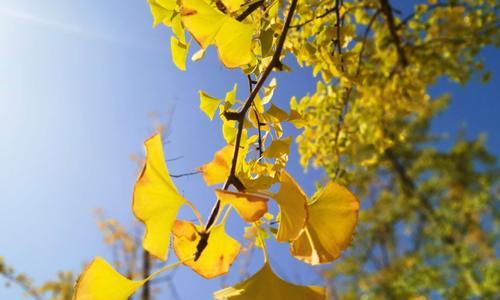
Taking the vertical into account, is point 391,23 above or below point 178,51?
above

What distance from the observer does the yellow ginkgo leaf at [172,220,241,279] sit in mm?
401

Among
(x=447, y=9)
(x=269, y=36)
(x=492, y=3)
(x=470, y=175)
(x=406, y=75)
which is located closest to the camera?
(x=269, y=36)

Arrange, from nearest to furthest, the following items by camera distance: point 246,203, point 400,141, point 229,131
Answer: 1. point 246,203
2. point 229,131
3. point 400,141

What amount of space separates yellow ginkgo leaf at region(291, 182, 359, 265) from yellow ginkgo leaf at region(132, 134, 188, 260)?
0.12 meters

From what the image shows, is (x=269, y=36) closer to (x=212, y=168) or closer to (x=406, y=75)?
(x=212, y=168)

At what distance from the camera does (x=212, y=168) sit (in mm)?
442

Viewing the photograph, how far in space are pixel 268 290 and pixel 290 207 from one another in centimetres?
7

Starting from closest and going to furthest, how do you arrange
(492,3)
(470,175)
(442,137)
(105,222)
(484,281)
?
(492,3)
(105,222)
(484,281)
(470,175)
(442,137)

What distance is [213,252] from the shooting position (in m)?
0.41

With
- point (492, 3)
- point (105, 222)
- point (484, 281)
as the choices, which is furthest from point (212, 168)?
point (484, 281)

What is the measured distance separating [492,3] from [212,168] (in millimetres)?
2214

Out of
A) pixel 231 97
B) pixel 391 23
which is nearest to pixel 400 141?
pixel 391 23

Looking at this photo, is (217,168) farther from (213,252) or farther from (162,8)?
(162,8)

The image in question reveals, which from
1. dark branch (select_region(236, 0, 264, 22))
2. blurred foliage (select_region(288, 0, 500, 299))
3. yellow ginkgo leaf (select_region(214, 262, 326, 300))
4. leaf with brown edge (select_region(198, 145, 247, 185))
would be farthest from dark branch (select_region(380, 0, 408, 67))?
yellow ginkgo leaf (select_region(214, 262, 326, 300))
